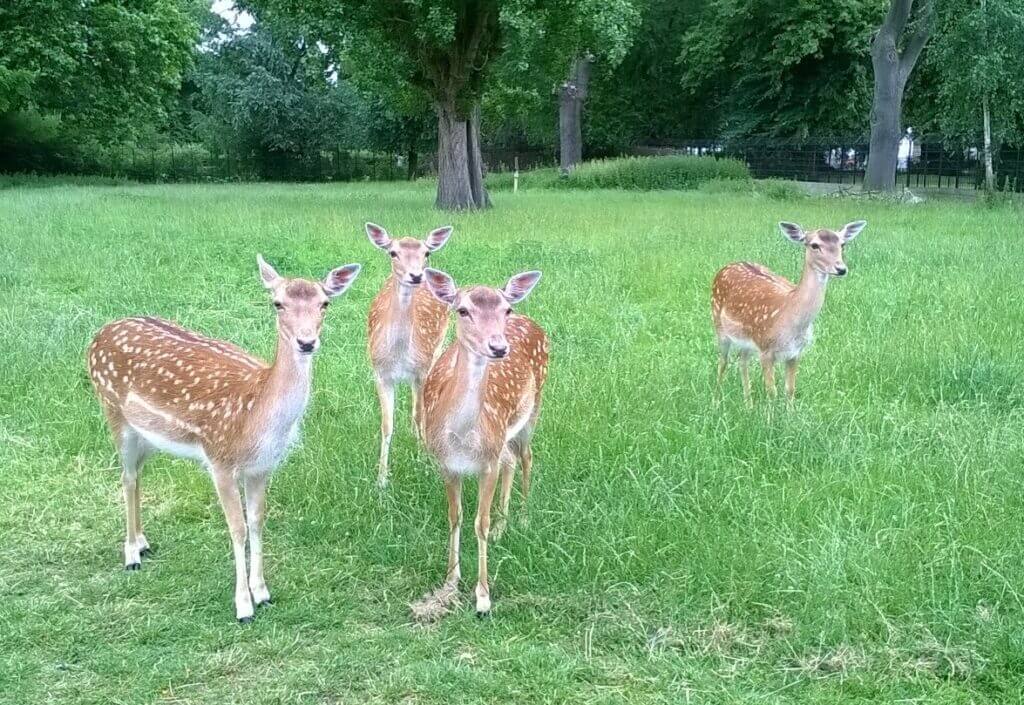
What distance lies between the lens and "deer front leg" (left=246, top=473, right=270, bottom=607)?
12.2 feet

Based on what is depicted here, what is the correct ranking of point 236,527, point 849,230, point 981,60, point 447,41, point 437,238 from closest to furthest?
point 236,527 < point 437,238 < point 849,230 < point 447,41 < point 981,60

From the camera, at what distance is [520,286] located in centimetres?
381

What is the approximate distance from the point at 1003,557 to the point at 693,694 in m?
1.41

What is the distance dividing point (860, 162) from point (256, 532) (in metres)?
31.3

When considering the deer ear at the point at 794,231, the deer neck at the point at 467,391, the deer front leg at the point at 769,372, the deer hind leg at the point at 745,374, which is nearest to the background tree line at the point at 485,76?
the deer ear at the point at 794,231

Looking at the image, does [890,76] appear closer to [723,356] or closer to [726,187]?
[726,187]

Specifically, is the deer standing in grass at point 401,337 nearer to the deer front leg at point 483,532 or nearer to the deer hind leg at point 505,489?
the deer hind leg at point 505,489

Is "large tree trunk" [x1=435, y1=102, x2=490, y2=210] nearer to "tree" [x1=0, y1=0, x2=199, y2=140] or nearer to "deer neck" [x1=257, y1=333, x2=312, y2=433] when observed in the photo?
"tree" [x1=0, y1=0, x2=199, y2=140]

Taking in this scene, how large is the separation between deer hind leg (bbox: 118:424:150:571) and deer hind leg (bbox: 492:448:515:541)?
1.49 metres

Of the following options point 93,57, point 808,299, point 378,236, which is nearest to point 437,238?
point 378,236

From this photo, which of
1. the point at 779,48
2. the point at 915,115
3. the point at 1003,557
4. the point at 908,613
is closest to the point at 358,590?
the point at 908,613

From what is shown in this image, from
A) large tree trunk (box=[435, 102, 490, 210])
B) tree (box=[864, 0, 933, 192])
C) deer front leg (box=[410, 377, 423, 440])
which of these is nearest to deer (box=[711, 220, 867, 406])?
deer front leg (box=[410, 377, 423, 440])

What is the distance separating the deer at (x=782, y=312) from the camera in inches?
221

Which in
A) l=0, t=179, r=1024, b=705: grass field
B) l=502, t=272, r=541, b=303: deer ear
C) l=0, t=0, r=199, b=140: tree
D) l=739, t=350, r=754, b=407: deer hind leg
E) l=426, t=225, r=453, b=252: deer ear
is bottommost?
l=0, t=179, r=1024, b=705: grass field
